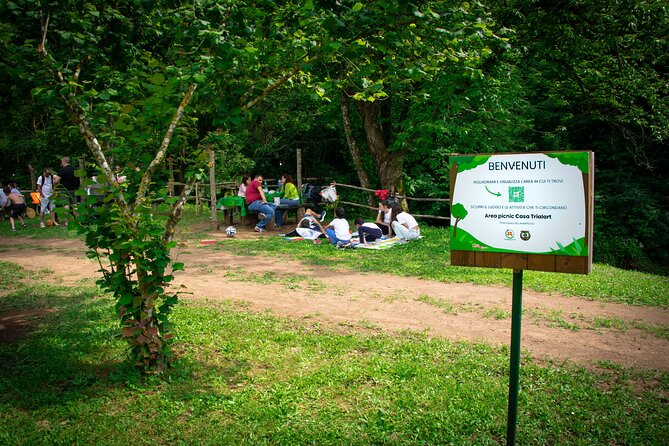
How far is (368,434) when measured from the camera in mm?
3633

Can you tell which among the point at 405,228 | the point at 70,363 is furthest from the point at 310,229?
the point at 70,363

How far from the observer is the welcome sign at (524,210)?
3.04 meters

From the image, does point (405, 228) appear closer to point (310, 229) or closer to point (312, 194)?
point (310, 229)

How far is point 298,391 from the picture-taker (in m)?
4.26

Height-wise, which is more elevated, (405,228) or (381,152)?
(381,152)

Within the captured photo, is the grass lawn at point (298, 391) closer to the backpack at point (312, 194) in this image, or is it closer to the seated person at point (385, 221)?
the seated person at point (385, 221)

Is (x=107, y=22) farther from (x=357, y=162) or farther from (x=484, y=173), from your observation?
(x=357, y=162)

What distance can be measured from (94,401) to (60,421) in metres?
0.29

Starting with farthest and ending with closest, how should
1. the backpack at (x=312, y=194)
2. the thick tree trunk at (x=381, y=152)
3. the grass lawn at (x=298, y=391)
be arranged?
1. the backpack at (x=312, y=194)
2. the thick tree trunk at (x=381, y=152)
3. the grass lawn at (x=298, y=391)

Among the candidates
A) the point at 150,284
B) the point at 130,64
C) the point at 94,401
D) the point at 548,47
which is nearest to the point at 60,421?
the point at 94,401

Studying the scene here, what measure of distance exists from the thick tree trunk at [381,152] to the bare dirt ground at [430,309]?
7178mm

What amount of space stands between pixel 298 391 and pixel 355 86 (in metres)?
2.74

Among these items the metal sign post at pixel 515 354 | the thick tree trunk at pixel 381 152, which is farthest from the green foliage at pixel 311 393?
the thick tree trunk at pixel 381 152

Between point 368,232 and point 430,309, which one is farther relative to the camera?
point 368,232
